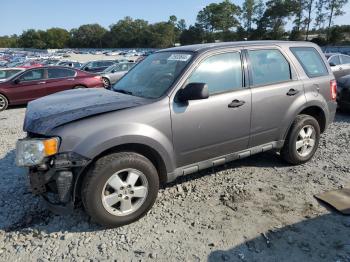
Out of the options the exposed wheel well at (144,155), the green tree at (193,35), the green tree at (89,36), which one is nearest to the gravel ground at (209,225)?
the exposed wheel well at (144,155)

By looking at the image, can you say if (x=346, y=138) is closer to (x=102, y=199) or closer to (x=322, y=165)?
(x=322, y=165)

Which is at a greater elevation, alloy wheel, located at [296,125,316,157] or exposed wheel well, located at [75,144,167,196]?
exposed wheel well, located at [75,144,167,196]

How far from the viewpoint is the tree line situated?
78875 millimetres

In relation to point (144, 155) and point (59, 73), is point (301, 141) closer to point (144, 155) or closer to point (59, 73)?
point (144, 155)

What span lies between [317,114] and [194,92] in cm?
259

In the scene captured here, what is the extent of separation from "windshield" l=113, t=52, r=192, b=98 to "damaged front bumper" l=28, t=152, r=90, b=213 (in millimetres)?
1173

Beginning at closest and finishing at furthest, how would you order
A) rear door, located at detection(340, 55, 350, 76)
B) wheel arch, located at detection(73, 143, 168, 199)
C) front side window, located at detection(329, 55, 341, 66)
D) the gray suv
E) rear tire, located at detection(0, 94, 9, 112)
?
the gray suv
wheel arch, located at detection(73, 143, 168, 199)
rear tire, located at detection(0, 94, 9, 112)
front side window, located at detection(329, 55, 341, 66)
rear door, located at detection(340, 55, 350, 76)

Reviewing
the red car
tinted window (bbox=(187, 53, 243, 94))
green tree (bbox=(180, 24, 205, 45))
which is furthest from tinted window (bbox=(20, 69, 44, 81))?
green tree (bbox=(180, 24, 205, 45))

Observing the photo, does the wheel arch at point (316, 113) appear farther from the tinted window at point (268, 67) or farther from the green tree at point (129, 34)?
the green tree at point (129, 34)

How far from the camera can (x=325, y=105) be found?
5.14m

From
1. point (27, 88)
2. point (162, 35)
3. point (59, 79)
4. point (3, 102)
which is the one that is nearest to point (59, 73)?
point (59, 79)

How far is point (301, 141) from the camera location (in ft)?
16.5

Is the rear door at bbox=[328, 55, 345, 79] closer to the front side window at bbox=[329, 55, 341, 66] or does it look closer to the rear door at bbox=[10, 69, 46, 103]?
the front side window at bbox=[329, 55, 341, 66]

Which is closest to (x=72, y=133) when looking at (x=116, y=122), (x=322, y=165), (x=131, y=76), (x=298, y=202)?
(x=116, y=122)
